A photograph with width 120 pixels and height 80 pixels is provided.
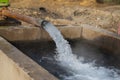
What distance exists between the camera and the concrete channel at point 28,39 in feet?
13.2

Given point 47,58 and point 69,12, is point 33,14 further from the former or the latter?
point 47,58

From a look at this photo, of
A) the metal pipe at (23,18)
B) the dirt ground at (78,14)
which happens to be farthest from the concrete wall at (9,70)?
the dirt ground at (78,14)

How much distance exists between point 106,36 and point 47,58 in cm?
146

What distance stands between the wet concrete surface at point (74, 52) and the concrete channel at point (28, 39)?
130 millimetres

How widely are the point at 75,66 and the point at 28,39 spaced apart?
1528 mm

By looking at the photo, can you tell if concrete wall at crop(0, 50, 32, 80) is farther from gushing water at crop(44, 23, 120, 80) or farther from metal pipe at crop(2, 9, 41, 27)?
metal pipe at crop(2, 9, 41, 27)

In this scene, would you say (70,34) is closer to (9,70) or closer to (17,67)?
(9,70)

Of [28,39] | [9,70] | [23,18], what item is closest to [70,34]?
[28,39]

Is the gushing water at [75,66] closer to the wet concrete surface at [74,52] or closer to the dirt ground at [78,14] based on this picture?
the wet concrete surface at [74,52]

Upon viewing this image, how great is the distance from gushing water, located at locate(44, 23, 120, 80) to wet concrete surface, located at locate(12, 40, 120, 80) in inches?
6.9

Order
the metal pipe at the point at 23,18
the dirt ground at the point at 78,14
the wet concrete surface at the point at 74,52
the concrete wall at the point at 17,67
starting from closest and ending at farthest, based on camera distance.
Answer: the concrete wall at the point at 17,67 < the wet concrete surface at the point at 74,52 < the metal pipe at the point at 23,18 < the dirt ground at the point at 78,14

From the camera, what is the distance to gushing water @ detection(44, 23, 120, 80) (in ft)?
18.8

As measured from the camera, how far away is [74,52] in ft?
22.9

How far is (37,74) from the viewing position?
383cm
